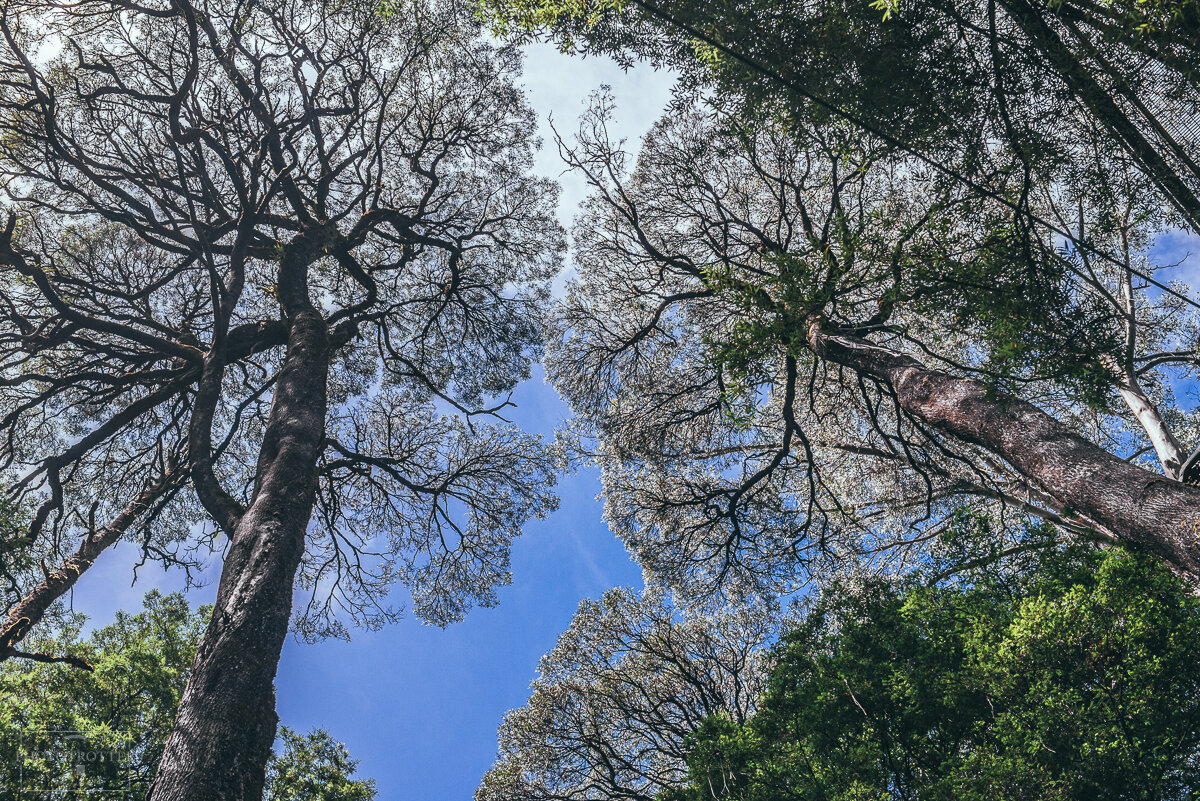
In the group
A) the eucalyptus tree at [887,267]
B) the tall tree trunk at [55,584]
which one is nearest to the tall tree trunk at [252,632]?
→ the tall tree trunk at [55,584]

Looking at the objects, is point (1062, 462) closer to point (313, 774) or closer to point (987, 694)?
point (987, 694)

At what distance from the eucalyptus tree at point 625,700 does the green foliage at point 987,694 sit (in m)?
4.04

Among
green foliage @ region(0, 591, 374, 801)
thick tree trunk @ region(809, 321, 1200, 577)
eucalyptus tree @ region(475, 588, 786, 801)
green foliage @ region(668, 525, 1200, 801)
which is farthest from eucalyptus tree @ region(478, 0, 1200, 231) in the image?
green foliage @ region(0, 591, 374, 801)

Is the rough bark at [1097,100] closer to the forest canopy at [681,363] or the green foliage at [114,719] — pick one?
the forest canopy at [681,363]

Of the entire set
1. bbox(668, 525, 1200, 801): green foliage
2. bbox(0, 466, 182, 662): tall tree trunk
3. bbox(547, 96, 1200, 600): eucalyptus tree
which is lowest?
bbox(668, 525, 1200, 801): green foliage

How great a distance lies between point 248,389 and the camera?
35.5ft

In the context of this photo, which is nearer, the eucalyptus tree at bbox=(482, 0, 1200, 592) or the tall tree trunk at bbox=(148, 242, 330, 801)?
the tall tree trunk at bbox=(148, 242, 330, 801)

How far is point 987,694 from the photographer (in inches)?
233

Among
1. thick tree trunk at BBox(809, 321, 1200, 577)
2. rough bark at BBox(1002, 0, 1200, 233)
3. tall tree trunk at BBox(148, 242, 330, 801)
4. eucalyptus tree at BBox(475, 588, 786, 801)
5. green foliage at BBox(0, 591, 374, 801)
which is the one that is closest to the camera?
thick tree trunk at BBox(809, 321, 1200, 577)

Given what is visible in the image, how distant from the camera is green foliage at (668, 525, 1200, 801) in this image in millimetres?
5094

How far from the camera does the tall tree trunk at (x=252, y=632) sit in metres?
3.45

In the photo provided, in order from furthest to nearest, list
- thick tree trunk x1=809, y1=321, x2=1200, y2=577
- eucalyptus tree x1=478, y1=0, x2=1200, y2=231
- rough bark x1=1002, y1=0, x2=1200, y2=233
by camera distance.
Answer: eucalyptus tree x1=478, y1=0, x2=1200, y2=231 < rough bark x1=1002, y1=0, x2=1200, y2=233 < thick tree trunk x1=809, y1=321, x2=1200, y2=577

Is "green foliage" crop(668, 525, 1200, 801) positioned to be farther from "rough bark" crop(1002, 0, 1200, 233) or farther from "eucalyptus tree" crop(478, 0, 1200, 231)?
"eucalyptus tree" crop(478, 0, 1200, 231)

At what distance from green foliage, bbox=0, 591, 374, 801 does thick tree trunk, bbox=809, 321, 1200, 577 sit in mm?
10037
